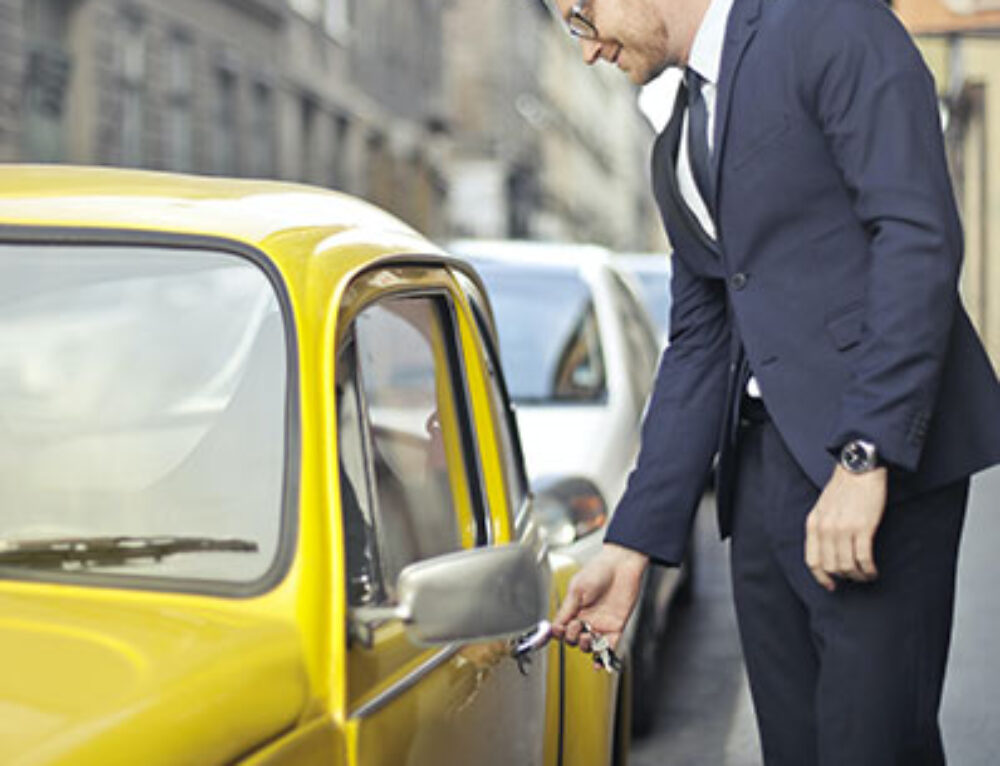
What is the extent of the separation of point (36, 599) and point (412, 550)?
3.22 feet

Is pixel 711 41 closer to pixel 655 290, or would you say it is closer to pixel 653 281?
pixel 655 290

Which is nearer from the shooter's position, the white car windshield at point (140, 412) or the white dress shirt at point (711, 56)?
the white car windshield at point (140, 412)

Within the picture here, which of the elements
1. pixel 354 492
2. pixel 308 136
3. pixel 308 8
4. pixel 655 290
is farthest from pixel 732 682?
pixel 308 136

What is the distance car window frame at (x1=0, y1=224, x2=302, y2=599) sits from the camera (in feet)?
8.41

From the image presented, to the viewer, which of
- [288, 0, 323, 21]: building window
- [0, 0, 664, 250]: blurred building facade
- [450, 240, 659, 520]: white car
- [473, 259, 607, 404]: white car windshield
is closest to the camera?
[450, 240, 659, 520]: white car

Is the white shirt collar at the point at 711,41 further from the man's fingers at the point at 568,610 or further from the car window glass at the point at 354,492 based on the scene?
the man's fingers at the point at 568,610

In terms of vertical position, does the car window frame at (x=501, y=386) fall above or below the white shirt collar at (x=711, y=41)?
below

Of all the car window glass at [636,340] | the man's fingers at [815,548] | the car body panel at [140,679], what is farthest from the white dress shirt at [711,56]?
the car window glass at [636,340]

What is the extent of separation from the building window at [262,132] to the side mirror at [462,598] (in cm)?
2910

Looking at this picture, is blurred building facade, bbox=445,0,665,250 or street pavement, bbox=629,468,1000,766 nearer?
street pavement, bbox=629,468,1000,766

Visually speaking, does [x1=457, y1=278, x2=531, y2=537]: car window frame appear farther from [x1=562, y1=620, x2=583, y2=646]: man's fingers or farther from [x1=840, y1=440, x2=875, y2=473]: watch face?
[x1=840, y1=440, x2=875, y2=473]: watch face

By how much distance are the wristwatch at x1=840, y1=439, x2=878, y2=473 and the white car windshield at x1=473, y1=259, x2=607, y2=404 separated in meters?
5.53

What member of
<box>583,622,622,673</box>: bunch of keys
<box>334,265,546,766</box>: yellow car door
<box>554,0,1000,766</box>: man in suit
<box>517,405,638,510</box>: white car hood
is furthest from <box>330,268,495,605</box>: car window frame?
<box>517,405,638,510</box>: white car hood

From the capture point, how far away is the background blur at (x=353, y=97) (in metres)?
21.7
